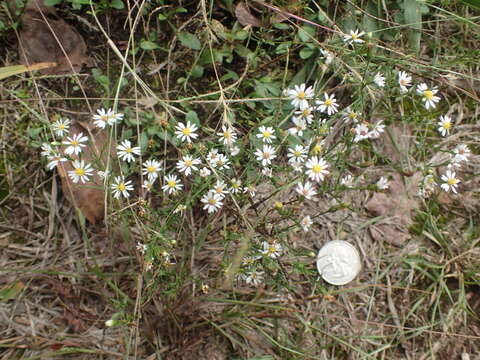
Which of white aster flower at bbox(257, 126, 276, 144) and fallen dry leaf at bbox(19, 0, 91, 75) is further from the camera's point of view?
fallen dry leaf at bbox(19, 0, 91, 75)

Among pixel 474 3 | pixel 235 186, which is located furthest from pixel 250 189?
pixel 474 3

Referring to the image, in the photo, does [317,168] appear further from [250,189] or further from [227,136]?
[227,136]

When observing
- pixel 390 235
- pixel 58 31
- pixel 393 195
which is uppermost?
pixel 58 31

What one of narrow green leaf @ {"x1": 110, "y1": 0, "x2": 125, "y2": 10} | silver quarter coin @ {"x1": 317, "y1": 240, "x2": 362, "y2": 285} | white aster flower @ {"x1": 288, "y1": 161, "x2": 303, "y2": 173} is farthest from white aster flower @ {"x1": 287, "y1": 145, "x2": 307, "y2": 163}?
narrow green leaf @ {"x1": 110, "y1": 0, "x2": 125, "y2": 10}

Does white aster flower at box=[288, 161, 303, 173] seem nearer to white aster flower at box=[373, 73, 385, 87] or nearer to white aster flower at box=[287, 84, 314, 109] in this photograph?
white aster flower at box=[287, 84, 314, 109]

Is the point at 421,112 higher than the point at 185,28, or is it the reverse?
the point at 185,28

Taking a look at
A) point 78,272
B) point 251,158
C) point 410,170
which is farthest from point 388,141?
point 78,272

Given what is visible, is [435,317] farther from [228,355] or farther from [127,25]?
[127,25]
